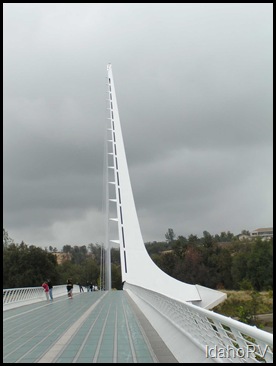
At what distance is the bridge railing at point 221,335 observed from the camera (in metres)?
2.99

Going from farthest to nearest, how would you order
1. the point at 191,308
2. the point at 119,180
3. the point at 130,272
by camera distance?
the point at 119,180 → the point at 130,272 → the point at 191,308

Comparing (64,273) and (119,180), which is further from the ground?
(119,180)

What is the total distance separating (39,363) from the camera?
17.8 ft

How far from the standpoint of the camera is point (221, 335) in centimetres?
391

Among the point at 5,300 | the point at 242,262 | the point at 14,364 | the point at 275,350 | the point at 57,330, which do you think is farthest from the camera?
the point at 242,262

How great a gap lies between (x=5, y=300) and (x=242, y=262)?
34.4 meters

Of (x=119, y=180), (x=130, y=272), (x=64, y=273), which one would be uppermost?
(x=119, y=180)

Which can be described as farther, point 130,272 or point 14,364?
point 130,272

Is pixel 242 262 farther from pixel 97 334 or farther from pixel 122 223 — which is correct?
pixel 97 334

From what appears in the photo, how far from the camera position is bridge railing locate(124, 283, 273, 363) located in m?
2.99

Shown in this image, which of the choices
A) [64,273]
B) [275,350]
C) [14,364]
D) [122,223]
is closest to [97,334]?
[14,364]

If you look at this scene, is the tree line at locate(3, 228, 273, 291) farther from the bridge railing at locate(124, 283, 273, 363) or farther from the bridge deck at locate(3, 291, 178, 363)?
the bridge railing at locate(124, 283, 273, 363)

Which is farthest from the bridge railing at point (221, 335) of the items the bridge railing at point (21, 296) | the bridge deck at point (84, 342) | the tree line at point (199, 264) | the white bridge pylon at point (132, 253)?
the tree line at point (199, 264)

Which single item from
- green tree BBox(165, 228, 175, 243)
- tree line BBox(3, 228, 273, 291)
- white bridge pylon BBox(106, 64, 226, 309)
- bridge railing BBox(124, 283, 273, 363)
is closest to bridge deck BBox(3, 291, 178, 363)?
bridge railing BBox(124, 283, 273, 363)
